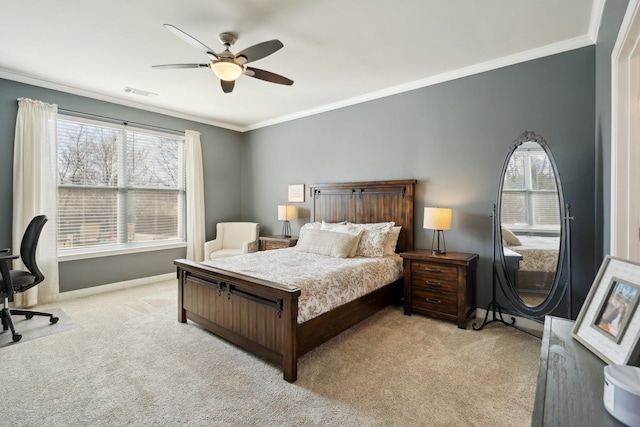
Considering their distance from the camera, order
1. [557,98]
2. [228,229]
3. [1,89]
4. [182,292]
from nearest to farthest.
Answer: [557,98] < [182,292] < [1,89] < [228,229]

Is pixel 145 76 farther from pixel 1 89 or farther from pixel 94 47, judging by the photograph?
pixel 1 89

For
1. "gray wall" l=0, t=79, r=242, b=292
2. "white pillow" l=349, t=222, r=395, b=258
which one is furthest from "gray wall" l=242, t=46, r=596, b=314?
"gray wall" l=0, t=79, r=242, b=292

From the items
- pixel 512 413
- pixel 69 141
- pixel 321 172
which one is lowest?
pixel 512 413

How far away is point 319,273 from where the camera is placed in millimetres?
2787

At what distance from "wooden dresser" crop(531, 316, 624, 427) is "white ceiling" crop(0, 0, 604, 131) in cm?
248

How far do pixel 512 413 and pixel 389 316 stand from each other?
164 centimetres

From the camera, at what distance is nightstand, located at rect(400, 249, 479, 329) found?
316 cm

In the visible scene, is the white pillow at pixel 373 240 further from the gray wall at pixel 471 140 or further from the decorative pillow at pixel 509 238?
the decorative pillow at pixel 509 238

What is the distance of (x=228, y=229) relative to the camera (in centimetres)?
582

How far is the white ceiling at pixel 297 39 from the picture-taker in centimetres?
245

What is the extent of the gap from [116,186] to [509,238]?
5.31 meters

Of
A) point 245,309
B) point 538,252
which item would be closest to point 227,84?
point 245,309

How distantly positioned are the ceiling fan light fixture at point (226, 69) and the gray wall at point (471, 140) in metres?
2.19

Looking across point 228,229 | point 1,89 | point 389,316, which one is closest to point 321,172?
point 228,229
